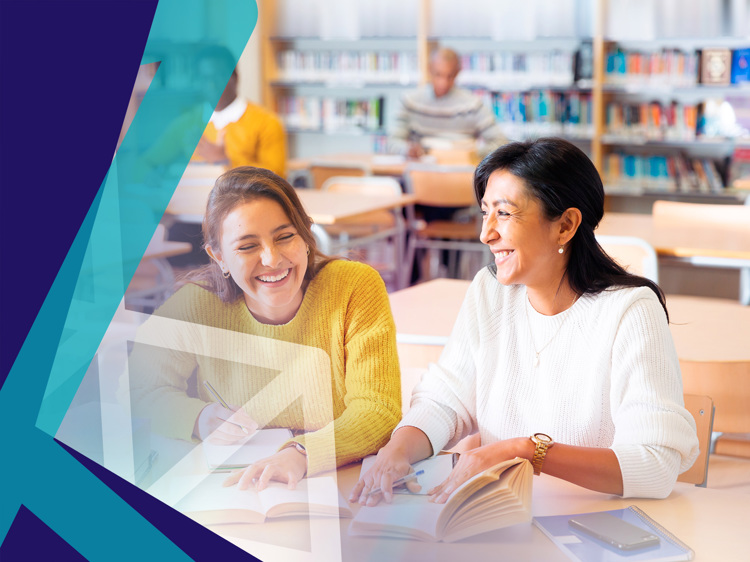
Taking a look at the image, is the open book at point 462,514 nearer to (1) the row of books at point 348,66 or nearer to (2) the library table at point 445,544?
(2) the library table at point 445,544

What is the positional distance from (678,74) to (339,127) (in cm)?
249

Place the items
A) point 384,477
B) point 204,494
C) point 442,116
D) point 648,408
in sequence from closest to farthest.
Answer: point 204,494, point 384,477, point 648,408, point 442,116

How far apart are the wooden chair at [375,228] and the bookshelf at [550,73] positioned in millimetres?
1926

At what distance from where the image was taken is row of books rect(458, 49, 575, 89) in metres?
5.96

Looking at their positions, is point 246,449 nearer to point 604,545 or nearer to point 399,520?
point 399,520

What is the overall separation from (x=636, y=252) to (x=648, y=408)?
1.42 meters

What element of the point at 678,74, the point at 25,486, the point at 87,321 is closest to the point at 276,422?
the point at 87,321

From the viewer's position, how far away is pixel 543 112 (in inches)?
238

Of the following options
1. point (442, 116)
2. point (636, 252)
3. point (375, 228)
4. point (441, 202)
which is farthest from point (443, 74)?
point (636, 252)

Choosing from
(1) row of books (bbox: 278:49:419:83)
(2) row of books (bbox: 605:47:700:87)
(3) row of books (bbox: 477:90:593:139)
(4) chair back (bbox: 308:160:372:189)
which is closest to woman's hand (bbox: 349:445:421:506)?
(4) chair back (bbox: 308:160:372:189)

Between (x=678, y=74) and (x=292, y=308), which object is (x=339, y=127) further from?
(x=292, y=308)

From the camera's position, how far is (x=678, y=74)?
5.68m

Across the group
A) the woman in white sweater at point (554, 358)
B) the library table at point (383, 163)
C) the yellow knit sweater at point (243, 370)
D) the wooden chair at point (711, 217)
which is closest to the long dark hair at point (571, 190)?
the woman in white sweater at point (554, 358)
